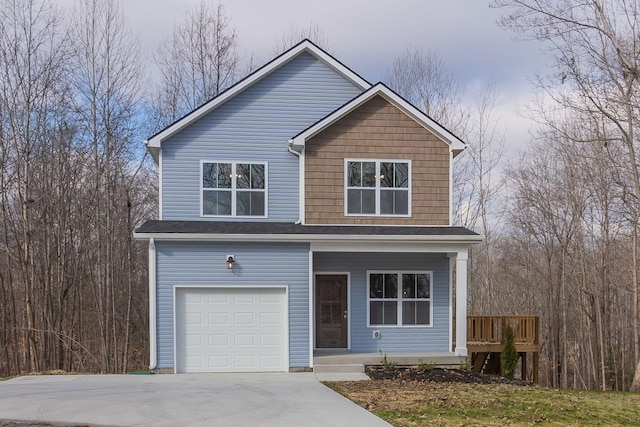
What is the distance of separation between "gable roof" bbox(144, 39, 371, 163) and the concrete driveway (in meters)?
5.59

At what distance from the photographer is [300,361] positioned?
12555mm

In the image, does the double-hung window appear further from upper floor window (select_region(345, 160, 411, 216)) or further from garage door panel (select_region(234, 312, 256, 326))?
garage door panel (select_region(234, 312, 256, 326))

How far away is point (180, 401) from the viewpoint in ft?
29.2

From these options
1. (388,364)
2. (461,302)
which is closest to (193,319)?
(388,364)

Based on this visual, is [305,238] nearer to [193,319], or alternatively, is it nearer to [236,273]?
[236,273]

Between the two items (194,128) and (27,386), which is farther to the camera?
(194,128)

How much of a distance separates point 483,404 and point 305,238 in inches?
211

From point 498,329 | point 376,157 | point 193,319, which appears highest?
point 376,157

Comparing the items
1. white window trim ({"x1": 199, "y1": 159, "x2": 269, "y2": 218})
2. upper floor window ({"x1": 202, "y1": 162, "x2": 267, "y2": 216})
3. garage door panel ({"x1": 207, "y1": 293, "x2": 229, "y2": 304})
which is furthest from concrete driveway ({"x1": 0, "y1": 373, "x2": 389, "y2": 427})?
upper floor window ({"x1": 202, "y1": 162, "x2": 267, "y2": 216})

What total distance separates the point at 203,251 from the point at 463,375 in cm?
653

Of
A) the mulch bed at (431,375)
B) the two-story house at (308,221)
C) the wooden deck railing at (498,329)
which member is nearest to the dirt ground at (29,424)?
the two-story house at (308,221)

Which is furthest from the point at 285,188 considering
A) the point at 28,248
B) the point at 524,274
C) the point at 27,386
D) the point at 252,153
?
the point at 524,274

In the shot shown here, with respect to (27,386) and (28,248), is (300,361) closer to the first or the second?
(27,386)

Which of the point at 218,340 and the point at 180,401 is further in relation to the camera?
the point at 218,340
